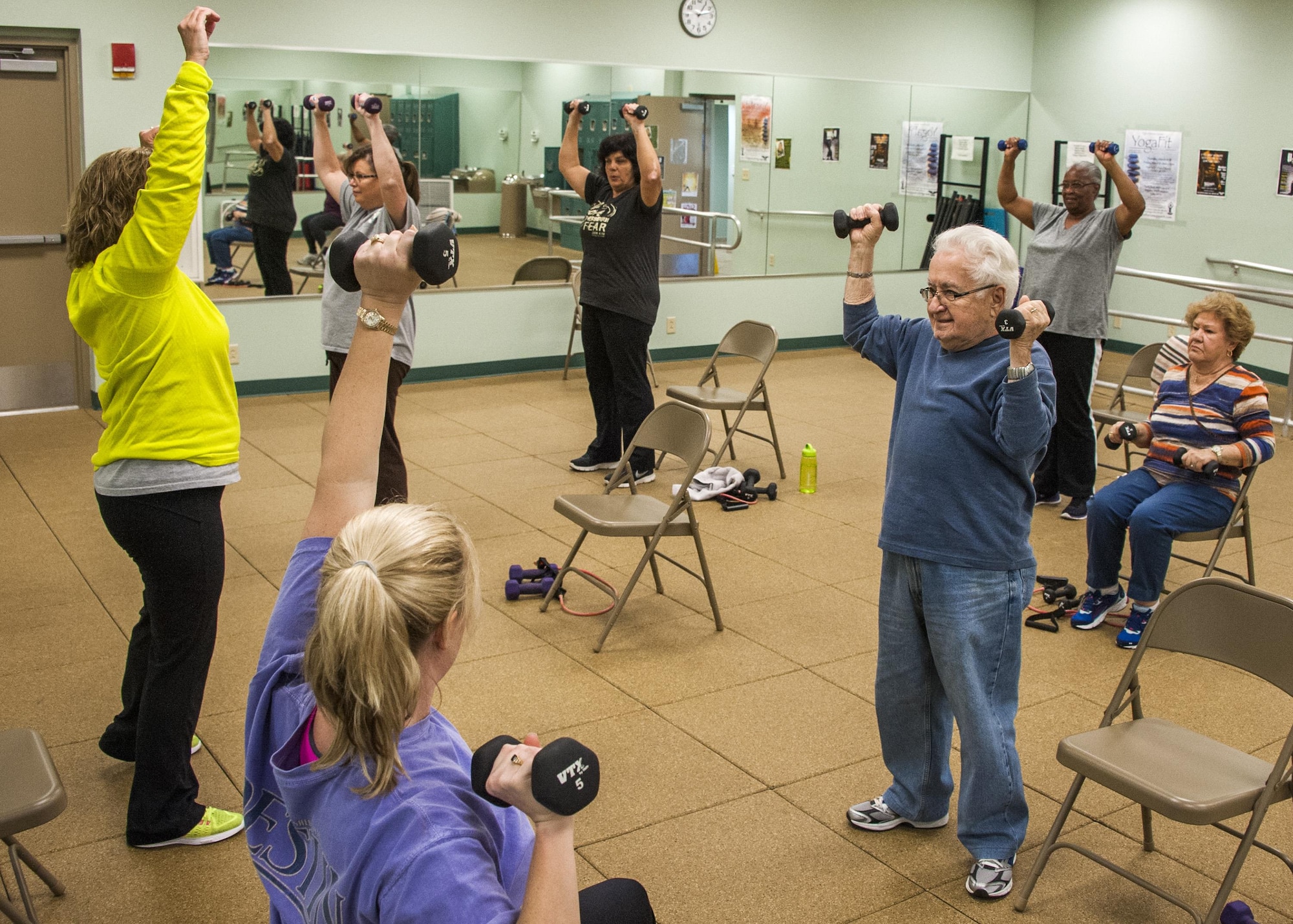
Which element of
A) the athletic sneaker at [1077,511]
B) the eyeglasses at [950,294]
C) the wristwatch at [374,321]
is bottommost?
the athletic sneaker at [1077,511]

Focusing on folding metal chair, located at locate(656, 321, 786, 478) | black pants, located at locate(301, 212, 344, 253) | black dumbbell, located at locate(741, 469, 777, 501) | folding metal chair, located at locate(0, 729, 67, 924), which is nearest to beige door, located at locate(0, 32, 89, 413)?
black pants, located at locate(301, 212, 344, 253)

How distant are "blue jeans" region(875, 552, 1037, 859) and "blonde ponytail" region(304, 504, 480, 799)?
1.63m

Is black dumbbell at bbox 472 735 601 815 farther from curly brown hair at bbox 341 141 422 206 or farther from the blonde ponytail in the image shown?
curly brown hair at bbox 341 141 422 206

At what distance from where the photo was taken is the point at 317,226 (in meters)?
7.97

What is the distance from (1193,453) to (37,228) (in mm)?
6518

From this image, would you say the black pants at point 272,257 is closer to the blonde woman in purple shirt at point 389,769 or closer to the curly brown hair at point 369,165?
the curly brown hair at point 369,165

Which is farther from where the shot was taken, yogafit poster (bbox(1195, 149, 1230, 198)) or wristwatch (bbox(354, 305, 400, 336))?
yogafit poster (bbox(1195, 149, 1230, 198))

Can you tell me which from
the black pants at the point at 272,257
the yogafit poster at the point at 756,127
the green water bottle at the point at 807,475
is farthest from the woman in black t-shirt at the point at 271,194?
the green water bottle at the point at 807,475

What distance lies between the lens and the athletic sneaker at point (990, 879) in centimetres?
276

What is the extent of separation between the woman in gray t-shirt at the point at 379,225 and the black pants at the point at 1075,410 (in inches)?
121

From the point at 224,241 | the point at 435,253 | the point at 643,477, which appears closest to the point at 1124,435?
the point at 643,477

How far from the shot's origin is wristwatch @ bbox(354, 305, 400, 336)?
1.64 meters

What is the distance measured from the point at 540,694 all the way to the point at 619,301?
262 cm

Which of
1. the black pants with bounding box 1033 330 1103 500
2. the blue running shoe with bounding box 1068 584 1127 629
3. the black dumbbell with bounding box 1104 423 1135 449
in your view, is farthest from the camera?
the black pants with bounding box 1033 330 1103 500
